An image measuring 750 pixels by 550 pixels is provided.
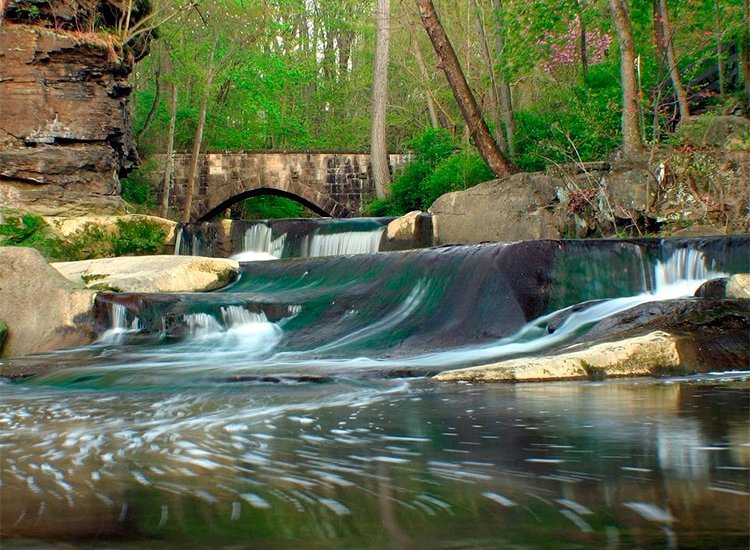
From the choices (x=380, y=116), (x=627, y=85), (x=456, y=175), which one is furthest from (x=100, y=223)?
(x=380, y=116)

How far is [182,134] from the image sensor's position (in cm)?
2784

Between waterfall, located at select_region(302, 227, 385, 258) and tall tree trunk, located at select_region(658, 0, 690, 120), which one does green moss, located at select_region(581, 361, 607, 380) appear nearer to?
waterfall, located at select_region(302, 227, 385, 258)

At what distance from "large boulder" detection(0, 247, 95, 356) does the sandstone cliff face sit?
6267 mm

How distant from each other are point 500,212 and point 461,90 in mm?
2879

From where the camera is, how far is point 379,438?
3.62 metres

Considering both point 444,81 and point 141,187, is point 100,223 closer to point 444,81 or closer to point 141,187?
point 141,187

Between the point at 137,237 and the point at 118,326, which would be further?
the point at 137,237

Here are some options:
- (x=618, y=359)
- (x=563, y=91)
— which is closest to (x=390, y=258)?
(x=618, y=359)

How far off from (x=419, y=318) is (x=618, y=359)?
3.24 metres

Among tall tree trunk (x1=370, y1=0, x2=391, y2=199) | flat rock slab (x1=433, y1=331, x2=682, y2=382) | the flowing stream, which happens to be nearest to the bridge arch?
tall tree trunk (x1=370, y1=0, x2=391, y2=199)

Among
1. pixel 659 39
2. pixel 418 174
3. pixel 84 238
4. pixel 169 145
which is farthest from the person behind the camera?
pixel 169 145

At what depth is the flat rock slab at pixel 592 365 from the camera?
5.86m

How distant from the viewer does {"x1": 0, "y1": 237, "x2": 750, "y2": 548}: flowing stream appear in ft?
7.13

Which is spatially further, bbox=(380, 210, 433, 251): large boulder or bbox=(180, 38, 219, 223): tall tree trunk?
bbox=(180, 38, 219, 223): tall tree trunk
